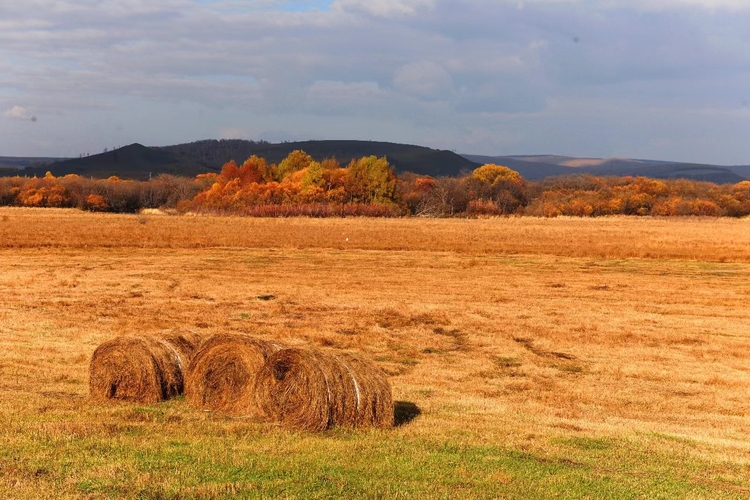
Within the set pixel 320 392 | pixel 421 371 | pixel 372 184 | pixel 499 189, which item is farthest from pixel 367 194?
pixel 320 392

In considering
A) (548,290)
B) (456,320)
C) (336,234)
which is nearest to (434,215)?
(336,234)

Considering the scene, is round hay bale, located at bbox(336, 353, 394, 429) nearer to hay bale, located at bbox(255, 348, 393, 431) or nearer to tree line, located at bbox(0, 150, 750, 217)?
hay bale, located at bbox(255, 348, 393, 431)

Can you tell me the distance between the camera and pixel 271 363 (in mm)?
10398

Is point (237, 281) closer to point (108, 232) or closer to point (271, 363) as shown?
point (271, 363)

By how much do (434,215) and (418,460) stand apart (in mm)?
95675

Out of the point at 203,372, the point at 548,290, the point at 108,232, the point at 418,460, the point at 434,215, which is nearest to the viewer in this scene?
the point at 418,460

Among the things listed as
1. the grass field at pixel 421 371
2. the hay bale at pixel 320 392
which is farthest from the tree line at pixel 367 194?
the hay bale at pixel 320 392

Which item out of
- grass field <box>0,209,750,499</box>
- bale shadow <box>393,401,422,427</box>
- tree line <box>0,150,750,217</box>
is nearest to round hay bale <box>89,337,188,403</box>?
grass field <box>0,209,750,499</box>

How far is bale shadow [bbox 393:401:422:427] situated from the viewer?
423 inches

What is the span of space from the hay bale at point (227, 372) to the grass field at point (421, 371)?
41 centimetres

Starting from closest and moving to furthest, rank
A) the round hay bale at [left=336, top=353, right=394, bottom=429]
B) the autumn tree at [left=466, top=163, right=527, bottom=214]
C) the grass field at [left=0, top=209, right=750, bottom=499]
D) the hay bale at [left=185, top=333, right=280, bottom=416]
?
the grass field at [left=0, top=209, right=750, bottom=499], the round hay bale at [left=336, top=353, right=394, bottom=429], the hay bale at [left=185, top=333, right=280, bottom=416], the autumn tree at [left=466, top=163, right=527, bottom=214]

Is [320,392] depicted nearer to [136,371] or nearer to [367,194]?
[136,371]

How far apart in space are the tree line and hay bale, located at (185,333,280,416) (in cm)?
7954

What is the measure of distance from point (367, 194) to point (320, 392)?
9405cm
